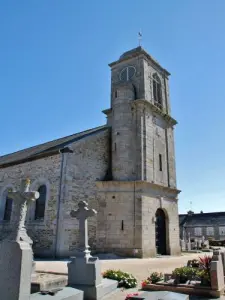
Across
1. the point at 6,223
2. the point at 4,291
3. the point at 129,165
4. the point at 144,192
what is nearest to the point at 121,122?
the point at 129,165

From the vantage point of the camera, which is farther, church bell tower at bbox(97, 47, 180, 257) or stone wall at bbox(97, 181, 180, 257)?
church bell tower at bbox(97, 47, 180, 257)

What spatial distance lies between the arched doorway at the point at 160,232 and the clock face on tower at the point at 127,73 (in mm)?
10431

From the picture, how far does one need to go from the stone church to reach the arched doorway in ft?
0.20

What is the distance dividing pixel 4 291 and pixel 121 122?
586 inches

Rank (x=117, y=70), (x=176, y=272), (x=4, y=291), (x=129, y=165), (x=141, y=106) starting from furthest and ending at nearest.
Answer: (x=117, y=70), (x=141, y=106), (x=129, y=165), (x=176, y=272), (x=4, y=291)

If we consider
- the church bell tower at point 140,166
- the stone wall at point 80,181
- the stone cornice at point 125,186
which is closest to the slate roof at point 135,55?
the church bell tower at point 140,166

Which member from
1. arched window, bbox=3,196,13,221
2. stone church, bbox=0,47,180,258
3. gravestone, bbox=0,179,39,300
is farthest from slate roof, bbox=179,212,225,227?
gravestone, bbox=0,179,39,300

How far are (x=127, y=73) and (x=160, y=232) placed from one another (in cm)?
1232

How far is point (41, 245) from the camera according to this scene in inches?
558

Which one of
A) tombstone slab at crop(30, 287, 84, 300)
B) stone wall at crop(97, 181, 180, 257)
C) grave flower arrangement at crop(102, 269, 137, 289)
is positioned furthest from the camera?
stone wall at crop(97, 181, 180, 257)

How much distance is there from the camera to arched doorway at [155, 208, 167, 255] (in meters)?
16.7

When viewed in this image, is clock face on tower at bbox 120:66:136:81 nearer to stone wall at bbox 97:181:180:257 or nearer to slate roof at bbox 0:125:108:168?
slate roof at bbox 0:125:108:168

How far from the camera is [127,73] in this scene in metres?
20.5

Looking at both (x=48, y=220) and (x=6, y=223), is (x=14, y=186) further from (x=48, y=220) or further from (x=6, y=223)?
(x=48, y=220)
